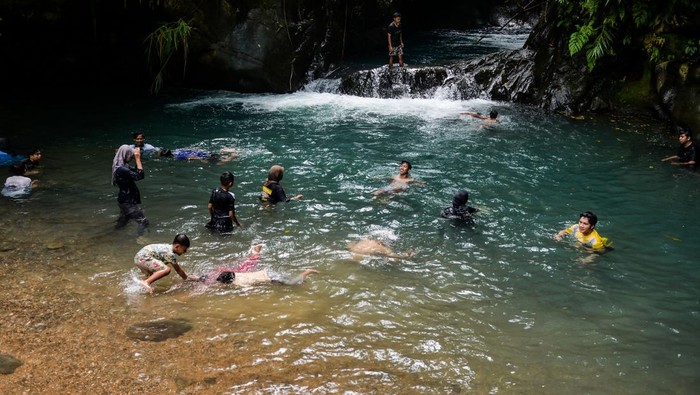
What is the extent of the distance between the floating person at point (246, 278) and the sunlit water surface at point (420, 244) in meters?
0.21

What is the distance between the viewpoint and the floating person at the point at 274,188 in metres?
10.4

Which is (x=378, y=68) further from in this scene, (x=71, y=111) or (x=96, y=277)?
(x=96, y=277)

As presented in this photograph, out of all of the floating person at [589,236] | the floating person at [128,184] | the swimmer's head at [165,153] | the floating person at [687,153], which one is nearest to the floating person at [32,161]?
A: the swimmer's head at [165,153]

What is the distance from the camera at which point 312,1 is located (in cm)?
2075

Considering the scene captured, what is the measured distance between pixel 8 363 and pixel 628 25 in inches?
693

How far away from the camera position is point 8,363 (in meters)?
5.80

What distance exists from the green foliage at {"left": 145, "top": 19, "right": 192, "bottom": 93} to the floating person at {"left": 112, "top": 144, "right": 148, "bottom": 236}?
858cm

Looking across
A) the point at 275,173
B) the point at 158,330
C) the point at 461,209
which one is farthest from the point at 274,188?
the point at 158,330

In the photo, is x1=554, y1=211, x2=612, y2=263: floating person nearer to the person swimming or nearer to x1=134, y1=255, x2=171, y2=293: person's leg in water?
x1=134, y1=255, x2=171, y2=293: person's leg in water

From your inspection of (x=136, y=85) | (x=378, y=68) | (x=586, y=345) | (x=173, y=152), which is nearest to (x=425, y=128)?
(x=378, y=68)

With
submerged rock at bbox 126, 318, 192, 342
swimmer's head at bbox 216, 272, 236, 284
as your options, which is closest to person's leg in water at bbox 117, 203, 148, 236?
swimmer's head at bbox 216, 272, 236, 284

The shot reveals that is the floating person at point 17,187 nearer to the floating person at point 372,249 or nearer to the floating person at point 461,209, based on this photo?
the floating person at point 372,249

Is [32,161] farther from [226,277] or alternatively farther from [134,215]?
[226,277]

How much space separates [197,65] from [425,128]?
30.2 feet
